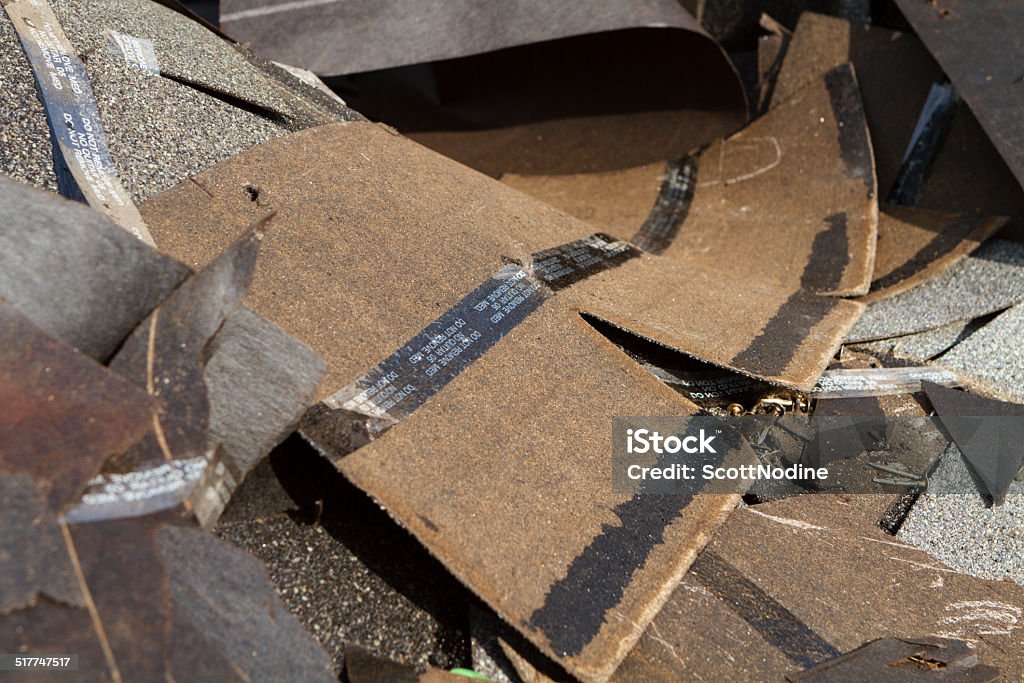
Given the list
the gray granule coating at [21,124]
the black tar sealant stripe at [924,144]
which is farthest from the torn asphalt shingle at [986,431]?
the gray granule coating at [21,124]

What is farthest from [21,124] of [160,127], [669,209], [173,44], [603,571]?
[669,209]

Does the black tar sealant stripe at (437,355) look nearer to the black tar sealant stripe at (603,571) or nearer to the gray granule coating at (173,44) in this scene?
the black tar sealant stripe at (603,571)

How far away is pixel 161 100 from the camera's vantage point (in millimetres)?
2178

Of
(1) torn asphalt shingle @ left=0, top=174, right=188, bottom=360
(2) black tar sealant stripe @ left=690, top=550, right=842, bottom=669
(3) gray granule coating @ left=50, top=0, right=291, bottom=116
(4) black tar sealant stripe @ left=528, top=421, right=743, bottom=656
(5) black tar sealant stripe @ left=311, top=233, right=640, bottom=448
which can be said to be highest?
(3) gray granule coating @ left=50, top=0, right=291, bottom=116

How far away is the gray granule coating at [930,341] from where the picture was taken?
266 centimetres

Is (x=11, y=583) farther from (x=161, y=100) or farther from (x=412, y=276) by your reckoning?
(x=161, y=100)

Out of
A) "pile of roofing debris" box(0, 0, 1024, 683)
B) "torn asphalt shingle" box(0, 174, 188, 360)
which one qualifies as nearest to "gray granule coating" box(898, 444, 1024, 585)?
"pile of roofing debris" box(0, 0, 1024, 683)

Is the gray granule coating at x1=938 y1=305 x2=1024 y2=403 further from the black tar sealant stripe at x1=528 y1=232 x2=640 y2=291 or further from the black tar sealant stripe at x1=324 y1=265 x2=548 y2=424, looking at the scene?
the black tar sealant stripe at x1=324 y1=265 x2=548 y2=424

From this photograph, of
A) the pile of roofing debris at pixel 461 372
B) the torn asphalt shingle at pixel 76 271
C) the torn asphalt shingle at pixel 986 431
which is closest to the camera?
the pile of roofing debris at pixel 461 372

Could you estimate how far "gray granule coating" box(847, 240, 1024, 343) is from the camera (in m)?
2.72

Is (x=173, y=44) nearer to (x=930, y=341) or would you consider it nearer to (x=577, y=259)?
(x=577, y=259)

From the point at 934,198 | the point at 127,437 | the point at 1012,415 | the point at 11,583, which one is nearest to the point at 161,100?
the point at 127,437

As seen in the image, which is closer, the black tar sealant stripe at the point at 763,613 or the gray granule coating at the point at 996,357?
the black tar sealant stripe at the point at 763,613

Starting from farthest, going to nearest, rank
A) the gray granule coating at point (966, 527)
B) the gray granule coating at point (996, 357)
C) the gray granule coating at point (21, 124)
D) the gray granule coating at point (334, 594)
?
1. the gray granule coating at point (996, 357)
2. the gray granule coating at point (966, 527)
3. the gray granule coating at point (21, 124)
4. the gray granule coating at point (334, 594)
